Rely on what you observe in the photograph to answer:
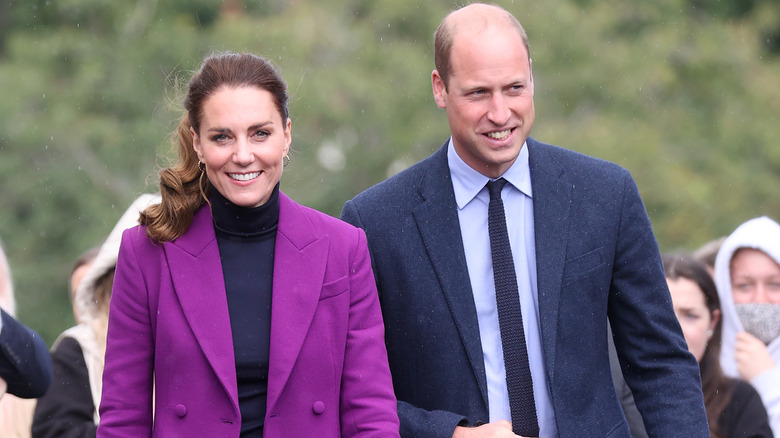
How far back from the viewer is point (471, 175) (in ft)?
12.9

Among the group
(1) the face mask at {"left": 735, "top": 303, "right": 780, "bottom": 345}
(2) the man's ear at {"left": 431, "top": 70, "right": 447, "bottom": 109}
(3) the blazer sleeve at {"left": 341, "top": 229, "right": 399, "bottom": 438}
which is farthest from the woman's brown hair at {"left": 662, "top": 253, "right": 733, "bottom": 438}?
(3) the blazer sleeve at {"left": 341, "top": 229, "right": 399, "bottom": 438}

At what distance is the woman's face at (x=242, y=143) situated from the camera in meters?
3.46

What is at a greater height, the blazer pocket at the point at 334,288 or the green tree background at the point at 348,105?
the green tree background at the point at 348,105

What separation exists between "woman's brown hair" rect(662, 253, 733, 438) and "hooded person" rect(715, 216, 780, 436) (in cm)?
5

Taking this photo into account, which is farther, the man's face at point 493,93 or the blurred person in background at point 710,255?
the blurred person in background at point 710,255

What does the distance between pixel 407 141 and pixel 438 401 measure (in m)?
10.3

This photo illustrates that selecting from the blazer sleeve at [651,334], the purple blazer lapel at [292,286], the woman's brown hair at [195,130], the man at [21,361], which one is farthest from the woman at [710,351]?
the man at [21,361]

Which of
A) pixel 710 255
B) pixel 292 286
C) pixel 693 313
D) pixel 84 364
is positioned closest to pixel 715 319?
pixel 693 313

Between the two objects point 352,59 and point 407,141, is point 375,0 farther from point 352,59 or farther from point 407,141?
point 407,141

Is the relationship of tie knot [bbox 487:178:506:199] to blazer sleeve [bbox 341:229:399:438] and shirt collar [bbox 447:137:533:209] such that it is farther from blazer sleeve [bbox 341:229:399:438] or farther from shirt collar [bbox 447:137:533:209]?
blazer sleeve [bbox 341:229:399:438]

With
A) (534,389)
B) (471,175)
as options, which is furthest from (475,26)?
(534,389)

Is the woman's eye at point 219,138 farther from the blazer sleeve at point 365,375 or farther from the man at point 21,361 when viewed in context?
the man at point 21,361

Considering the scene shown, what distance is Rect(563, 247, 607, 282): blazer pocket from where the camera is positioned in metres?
3.79

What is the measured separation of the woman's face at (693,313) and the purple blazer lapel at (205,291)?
2881 millimetres
